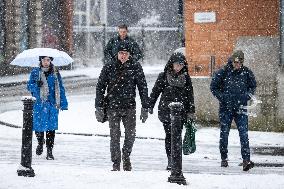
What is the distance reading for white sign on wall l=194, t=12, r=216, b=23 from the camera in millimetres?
14445

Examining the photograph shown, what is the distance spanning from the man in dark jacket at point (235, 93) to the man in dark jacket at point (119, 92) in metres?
1.43

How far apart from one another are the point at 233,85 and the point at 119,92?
73.6 inches

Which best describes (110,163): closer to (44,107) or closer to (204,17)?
(44,107)

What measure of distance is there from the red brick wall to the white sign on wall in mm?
70

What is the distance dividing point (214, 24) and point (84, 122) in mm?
3613

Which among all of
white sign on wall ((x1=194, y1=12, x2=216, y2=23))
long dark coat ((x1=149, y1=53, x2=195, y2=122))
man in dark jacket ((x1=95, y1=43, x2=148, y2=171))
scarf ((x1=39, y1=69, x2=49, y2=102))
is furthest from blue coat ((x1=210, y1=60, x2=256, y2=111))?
white sign on wall ((x1=194, y1=12, x2=216, y2=23))

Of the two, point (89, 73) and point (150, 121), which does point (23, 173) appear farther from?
point (89, 73)

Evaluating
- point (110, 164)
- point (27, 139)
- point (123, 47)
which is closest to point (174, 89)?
point (123, 47)

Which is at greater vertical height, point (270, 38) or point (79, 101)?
point (270, 38)

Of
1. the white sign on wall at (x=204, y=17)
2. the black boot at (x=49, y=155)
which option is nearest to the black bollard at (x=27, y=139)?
the black boot at (x=49, y=155)

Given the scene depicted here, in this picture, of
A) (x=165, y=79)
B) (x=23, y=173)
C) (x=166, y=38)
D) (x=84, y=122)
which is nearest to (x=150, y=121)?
(x=84, y=122)

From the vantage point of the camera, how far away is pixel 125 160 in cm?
880

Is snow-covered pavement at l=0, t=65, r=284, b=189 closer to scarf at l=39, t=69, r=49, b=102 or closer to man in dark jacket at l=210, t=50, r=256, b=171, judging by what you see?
man in dark jacket at l=210, t=50, r=256, b=171

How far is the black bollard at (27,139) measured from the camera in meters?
7.47
